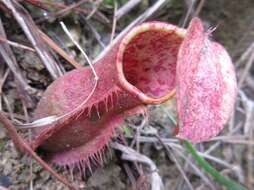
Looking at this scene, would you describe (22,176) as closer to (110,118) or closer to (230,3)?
(110,118)

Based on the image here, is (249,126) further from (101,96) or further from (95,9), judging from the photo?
(101,96)

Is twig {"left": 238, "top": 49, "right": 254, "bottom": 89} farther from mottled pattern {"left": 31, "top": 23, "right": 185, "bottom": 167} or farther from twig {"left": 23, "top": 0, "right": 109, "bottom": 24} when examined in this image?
mottled pattern {"left": 31, "top": 23, "right": 185, "bottom": 167}

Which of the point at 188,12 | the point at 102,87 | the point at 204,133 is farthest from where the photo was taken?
the point at 188,12

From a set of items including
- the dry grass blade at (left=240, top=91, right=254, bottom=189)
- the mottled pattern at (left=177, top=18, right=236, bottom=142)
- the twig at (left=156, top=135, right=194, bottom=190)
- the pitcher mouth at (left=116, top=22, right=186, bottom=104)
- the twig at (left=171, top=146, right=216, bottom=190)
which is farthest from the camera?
the dry grass blade at (left=240, top=91, right=254, bottom=189)

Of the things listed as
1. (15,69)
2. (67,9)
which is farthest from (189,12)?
(15,69)

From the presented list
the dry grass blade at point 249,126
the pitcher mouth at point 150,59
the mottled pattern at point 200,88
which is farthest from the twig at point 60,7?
the dry grass blade at point 249,126

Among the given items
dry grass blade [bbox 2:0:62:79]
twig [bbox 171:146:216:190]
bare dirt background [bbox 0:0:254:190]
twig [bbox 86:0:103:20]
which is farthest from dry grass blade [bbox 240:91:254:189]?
dry grass blade [bbox 2:0:62:79]

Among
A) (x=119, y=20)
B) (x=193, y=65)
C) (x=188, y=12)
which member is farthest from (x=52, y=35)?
(x=193, y=65)

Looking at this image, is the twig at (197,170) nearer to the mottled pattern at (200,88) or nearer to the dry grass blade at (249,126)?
the dry grass blade at (249,126)
